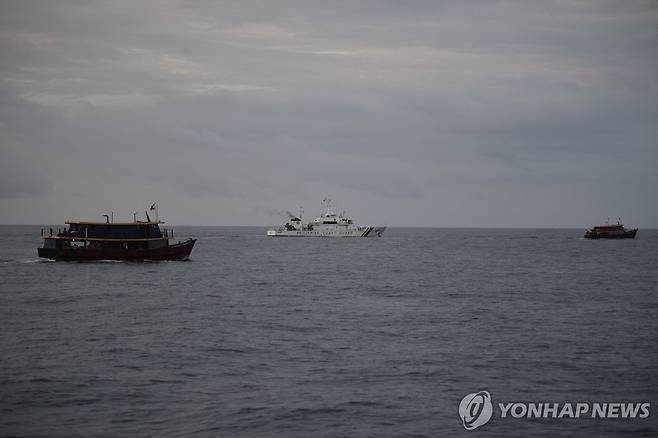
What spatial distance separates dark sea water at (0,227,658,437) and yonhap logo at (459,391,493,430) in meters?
0.32

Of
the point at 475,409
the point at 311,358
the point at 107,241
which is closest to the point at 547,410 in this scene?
the point at 475,409

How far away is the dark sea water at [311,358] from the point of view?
22.7 m

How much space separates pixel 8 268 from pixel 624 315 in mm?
68763

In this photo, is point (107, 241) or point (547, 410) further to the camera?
point (107, 241)

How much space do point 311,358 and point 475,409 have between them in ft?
31.1

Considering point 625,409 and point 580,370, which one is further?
point 580,370

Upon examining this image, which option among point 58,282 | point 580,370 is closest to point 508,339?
point 580,370

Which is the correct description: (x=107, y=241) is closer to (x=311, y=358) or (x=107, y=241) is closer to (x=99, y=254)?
(x=99, y=254)

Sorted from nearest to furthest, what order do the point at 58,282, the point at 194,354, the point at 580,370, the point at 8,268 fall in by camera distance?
the point at 580,370, the point at 194,354, the point at 58,282, the point at 8,268

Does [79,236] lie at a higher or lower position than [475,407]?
higher

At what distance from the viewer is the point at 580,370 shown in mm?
29203

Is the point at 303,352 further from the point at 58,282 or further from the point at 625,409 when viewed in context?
Answer: the point at 58,282

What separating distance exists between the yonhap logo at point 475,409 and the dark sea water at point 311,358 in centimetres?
32

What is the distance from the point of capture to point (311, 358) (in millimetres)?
31328
